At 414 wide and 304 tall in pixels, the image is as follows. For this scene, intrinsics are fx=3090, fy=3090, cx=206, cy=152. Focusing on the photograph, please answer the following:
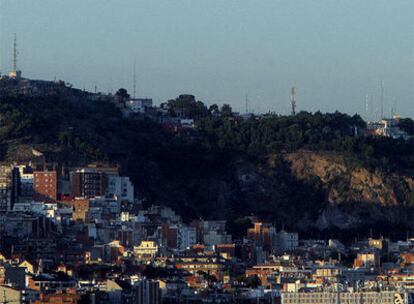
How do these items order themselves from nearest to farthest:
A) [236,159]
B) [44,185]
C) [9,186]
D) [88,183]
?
[9,186] → [44,185] → [88,183] → [236,159]

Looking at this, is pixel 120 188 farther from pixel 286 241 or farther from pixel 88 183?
pixel 286 241

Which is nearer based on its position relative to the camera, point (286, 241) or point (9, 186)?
point (286, 241)

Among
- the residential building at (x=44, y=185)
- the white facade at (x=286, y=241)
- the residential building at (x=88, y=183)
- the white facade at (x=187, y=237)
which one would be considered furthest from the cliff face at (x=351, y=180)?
the residential building at (x=44, y=185)

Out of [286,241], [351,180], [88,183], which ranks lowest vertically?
[286,241]

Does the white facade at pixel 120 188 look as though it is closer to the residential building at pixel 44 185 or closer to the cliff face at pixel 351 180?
the residential building at pixel 44 185

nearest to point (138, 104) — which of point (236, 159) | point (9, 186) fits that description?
point (236, 159)

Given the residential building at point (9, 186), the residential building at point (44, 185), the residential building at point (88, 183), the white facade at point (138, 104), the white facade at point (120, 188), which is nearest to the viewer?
the residential building at point (9, 186)

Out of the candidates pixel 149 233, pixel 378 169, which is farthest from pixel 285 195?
pixel 149 233

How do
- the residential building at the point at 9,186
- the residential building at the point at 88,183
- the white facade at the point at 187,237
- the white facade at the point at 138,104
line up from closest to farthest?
the white facade at the point at 187,237
the residential building at the point at 9,186
the residential building at the point at 88,183
the white facade at the point at 138,104

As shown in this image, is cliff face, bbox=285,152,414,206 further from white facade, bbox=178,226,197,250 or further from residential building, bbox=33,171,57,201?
residential building, bbox=33,171,57,201
